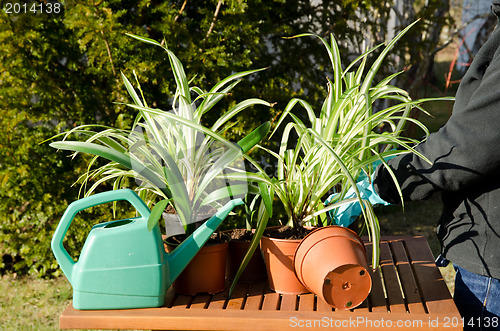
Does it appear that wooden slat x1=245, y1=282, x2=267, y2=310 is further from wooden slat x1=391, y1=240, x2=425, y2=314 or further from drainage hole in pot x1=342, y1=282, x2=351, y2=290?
wooden slat x1=391, y1=240, x2=425, y2=314

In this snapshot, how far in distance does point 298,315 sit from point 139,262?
0.39 meters

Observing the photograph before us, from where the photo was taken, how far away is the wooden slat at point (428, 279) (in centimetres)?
121

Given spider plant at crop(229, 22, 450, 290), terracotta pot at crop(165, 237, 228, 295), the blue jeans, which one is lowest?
the blue jeans

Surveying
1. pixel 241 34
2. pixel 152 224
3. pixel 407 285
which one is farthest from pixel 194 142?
pixel 241 34

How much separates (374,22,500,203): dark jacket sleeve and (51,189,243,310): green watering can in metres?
0.67

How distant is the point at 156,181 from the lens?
1339 mm

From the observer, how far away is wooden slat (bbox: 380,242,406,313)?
48.6 inches

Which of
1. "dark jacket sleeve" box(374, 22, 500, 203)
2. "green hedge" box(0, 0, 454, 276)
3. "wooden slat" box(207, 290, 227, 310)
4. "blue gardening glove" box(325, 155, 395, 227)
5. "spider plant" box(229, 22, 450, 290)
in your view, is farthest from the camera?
"green hedge" box(0, 0, 454, 276)

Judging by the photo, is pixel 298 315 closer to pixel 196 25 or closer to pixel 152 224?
pixel 152 224

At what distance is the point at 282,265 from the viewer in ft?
4.33

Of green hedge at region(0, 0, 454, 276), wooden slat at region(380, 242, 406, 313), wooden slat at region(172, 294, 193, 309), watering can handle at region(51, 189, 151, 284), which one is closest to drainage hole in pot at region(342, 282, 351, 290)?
wooden slat at region(380, 242, 406, 313)

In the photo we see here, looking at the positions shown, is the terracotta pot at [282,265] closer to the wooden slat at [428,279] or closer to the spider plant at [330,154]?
the spider plant at [330,154]

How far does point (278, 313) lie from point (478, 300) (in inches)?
22.1

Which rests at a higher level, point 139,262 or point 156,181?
point 156,181
